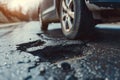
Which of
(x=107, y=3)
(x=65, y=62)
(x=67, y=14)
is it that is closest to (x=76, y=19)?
(x=67, y=14)

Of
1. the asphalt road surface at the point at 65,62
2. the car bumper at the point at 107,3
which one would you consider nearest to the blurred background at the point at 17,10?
the asphalt road surface at the point at 65,62

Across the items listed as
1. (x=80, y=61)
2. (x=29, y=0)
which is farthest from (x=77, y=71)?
(x=29, y=0)

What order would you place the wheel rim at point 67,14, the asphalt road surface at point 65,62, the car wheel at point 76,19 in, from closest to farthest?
the asphalt road surface at point 65,62
the car wheel at point 76,19
the wheel rim at point 67,14

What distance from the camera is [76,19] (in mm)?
3592

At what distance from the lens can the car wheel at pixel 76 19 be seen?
3529mm

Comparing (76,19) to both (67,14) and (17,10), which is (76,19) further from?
(17,10)

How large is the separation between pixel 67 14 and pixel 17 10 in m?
10.3

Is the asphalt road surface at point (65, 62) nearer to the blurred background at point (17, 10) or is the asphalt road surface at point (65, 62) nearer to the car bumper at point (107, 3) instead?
the car bumper at point (107, 3)

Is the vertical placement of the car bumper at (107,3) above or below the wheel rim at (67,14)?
above

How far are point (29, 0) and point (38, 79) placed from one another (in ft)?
37.6

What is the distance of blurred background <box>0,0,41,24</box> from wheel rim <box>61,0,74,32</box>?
8.24m

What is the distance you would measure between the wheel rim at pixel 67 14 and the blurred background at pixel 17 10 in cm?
824

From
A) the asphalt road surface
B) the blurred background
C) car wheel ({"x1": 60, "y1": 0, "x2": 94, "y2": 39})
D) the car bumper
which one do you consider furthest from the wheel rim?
the blurred background

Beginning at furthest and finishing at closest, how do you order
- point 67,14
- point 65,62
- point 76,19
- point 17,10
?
point 17,10 → point 67,14 → point 76,19 → point 65,62
